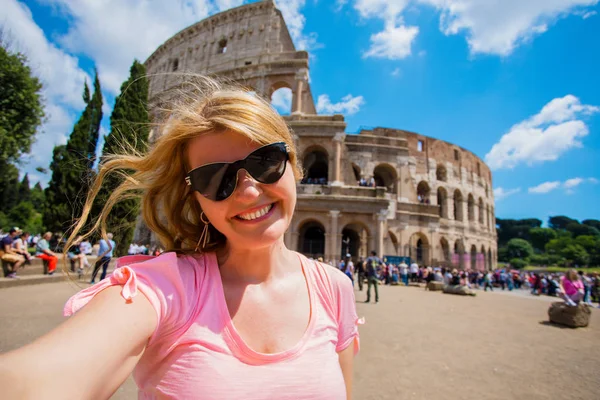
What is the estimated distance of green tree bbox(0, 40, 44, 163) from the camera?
15.5 metres

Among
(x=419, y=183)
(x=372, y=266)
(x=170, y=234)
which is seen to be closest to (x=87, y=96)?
(x=372, y=266)

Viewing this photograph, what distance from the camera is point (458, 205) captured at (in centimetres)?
3159

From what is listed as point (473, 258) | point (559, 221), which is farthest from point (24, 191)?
point (559, 221)

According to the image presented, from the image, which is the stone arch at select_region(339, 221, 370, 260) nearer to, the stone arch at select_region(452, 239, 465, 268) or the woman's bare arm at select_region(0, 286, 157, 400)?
the stone arch at select_region(452, 239, 465, 268)

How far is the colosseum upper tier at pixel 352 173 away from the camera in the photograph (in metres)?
18.9

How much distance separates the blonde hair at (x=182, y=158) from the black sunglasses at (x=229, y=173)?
0.07 metres

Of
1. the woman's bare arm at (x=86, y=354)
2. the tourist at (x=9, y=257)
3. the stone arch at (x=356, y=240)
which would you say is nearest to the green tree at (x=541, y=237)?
the stone arch at (x=356, y=240)

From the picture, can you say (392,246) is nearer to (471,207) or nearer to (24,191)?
(471,207)

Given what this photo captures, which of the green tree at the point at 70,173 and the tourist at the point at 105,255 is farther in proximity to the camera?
the green tree at the point at 70,173

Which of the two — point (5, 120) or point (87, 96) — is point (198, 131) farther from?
point (87, 96)

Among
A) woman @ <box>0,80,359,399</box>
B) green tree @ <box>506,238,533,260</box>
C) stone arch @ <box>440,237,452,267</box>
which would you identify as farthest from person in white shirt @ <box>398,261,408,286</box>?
green tree @ <box>506,238,533,260</box>

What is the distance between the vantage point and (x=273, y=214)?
1214 mm

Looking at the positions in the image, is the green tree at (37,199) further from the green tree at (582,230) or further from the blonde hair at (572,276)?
the green tree at (582,230)

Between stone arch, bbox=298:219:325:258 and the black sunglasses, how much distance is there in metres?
18.1
